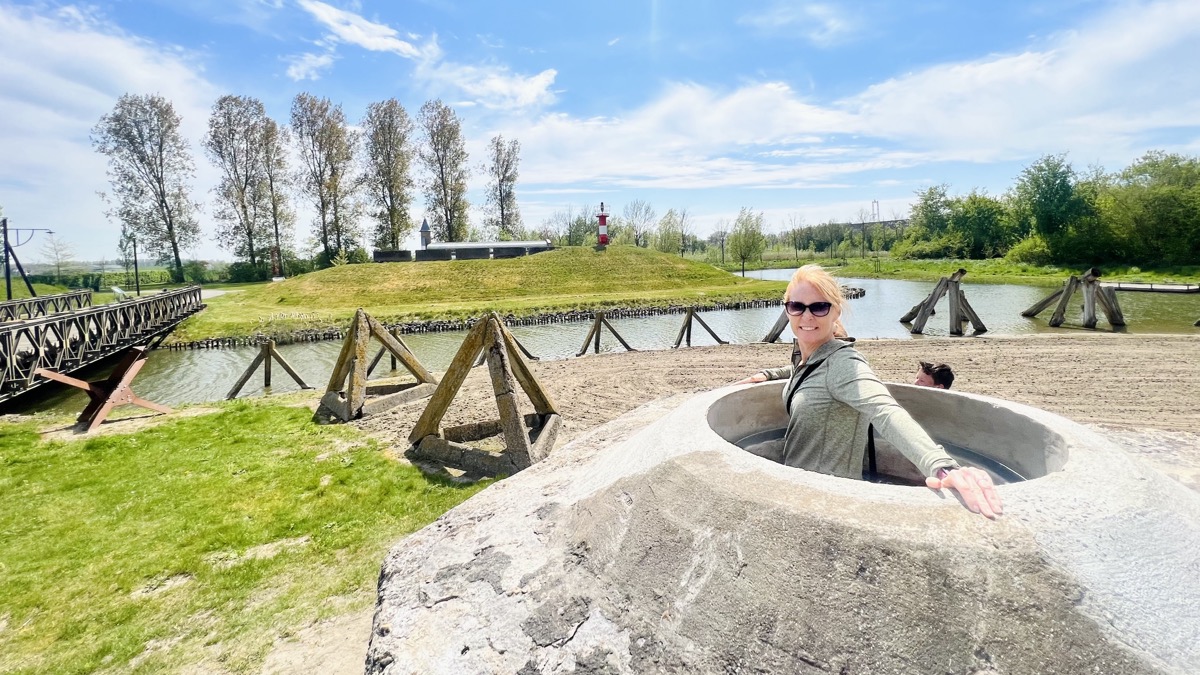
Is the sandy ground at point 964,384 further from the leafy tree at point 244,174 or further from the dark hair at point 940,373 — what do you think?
the leafy tree at point 244,174

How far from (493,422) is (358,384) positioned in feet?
10.1

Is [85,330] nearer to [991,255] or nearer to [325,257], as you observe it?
[325,257]

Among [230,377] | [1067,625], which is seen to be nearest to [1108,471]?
[1067,625]

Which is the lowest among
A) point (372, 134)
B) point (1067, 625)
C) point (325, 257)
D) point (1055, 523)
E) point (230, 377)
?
point (230, 377)

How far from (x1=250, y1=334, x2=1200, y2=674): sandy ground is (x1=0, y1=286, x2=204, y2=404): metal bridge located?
10.8 m

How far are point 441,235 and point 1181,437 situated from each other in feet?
221

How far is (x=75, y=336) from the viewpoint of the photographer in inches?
711

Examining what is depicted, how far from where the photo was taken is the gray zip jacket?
2.48 metres

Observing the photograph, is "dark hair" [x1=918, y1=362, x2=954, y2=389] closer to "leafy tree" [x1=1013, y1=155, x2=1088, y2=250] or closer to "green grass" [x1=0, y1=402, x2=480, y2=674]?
"green grass" [x1=0, y1=402, x2=480, y2=674]

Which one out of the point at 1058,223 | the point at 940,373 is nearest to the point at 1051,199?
the point at 1058,223

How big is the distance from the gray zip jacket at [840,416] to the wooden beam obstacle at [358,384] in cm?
820

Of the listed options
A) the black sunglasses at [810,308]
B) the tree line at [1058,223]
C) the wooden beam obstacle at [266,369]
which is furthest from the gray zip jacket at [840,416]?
the tree line at [1058,223]

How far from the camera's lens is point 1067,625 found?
2080mm

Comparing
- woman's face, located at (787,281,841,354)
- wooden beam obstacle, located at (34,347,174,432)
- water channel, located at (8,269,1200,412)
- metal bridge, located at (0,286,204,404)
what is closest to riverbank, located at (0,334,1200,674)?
wooden beam obstacle, located at (34,347,174,432)
